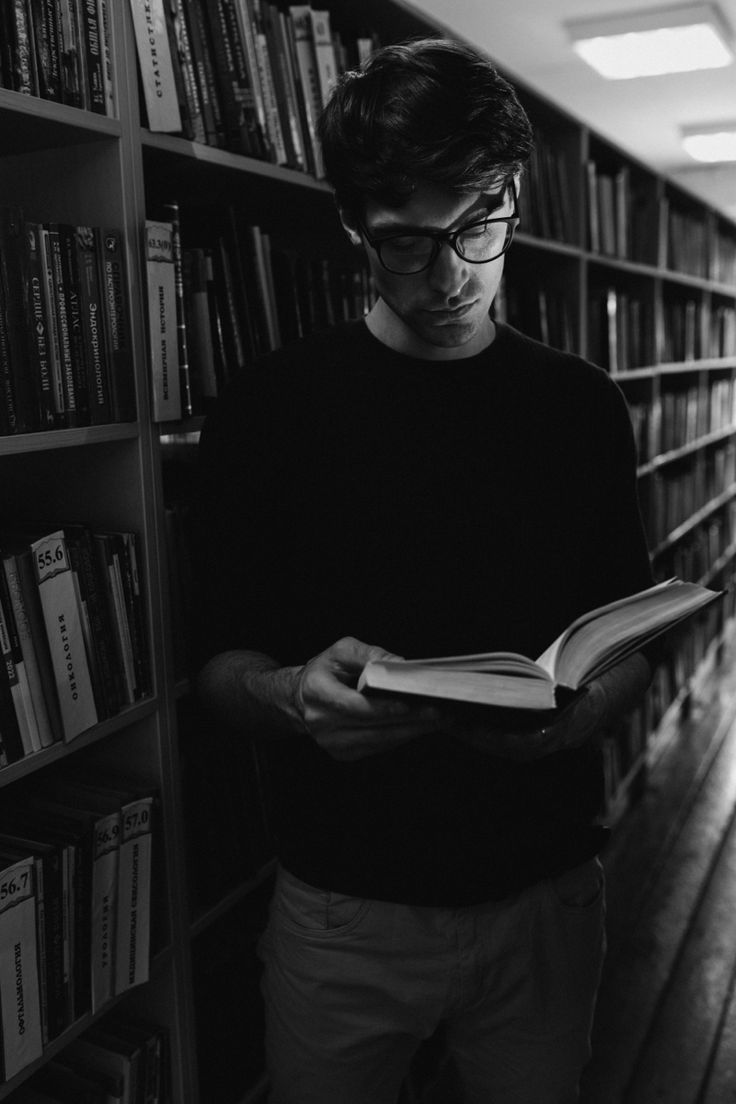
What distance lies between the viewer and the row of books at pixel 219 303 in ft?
3.77

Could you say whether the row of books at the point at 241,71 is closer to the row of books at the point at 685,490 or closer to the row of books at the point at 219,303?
the row of books at the point at 219,303

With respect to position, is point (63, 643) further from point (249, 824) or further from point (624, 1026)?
point (624, 1026)

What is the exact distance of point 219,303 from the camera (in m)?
1.30

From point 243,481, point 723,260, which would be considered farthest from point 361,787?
point 723,260

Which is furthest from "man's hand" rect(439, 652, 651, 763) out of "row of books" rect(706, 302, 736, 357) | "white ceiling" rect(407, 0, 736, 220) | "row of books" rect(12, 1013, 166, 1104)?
"row of books" rect(706, 302, 736, 357)

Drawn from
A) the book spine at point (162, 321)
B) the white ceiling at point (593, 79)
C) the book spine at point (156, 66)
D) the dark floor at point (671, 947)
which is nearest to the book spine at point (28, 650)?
the book spine at point (162, 321)

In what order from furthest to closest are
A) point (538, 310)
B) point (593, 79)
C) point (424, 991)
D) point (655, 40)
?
point (593, 79) → point (655, 40) → point (538, 310) → point (424, 991)

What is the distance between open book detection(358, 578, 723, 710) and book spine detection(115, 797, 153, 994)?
0.57m

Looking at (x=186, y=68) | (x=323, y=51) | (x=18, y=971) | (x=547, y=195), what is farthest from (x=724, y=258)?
(x=18, y=971)

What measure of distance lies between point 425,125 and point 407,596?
0.48m

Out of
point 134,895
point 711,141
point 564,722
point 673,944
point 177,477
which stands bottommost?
point 673,944

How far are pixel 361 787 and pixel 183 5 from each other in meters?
0.99

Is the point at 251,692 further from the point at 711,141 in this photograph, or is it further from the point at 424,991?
the point at 711,141

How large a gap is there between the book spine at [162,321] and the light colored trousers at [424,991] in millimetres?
589
